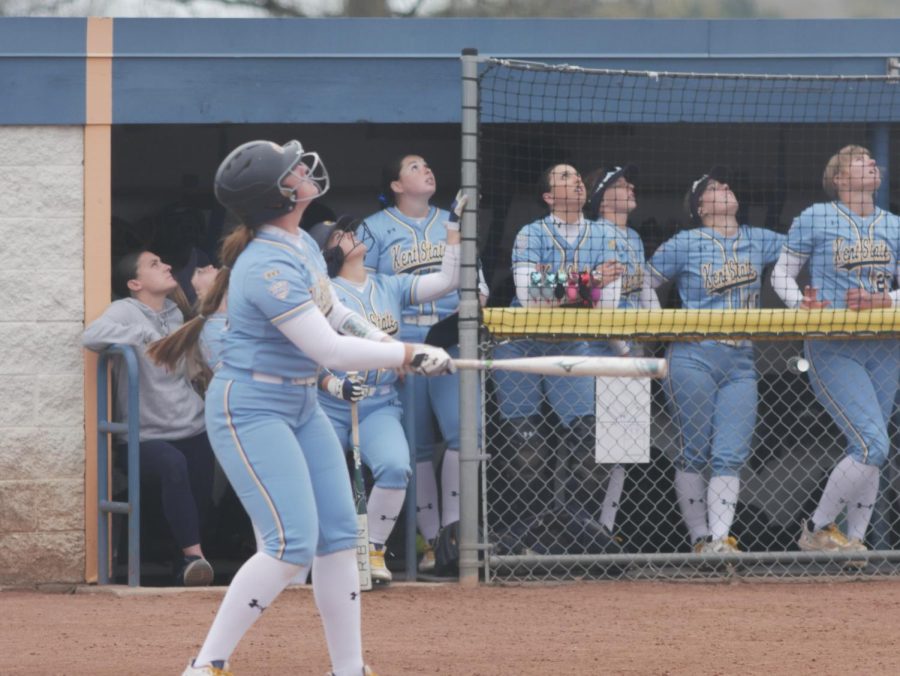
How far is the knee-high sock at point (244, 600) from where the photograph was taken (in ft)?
15.1

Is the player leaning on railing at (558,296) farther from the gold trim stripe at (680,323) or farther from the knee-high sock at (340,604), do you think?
the knee-high sock at (340,604)

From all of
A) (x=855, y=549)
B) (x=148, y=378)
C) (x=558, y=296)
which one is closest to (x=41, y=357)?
(x=148, y=378)

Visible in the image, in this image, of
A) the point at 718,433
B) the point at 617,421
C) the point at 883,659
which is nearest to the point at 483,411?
the point at 617,421

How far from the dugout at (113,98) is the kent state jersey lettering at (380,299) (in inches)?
33.3

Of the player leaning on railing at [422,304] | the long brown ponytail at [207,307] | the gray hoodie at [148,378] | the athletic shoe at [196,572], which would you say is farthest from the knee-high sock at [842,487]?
the long brown ponytail at [207,307]

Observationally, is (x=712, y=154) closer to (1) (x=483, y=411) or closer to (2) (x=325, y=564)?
(1) (x=483, y=411)

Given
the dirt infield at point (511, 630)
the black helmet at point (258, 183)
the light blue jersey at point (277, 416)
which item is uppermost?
the black helmet at point (258, 183)

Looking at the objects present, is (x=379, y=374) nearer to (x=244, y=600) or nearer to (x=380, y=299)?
(x=380, y=299)

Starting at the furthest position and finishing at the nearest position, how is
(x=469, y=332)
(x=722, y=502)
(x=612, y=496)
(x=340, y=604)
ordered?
1. (x=612, y=496)
2. (x=722, y=502)
3. (x=469, y=332)
4. (x=340, y=604)

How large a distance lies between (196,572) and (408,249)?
1.87m

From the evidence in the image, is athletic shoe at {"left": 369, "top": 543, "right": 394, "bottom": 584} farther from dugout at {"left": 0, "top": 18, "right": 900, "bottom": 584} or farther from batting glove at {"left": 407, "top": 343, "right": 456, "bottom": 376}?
→ batting glove at {"left": 407, "top": 343, "right": 456, "bottom": 376}

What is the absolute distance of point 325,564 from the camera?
473 cm

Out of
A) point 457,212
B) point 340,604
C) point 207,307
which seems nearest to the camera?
point 340,604

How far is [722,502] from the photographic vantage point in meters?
7.54
